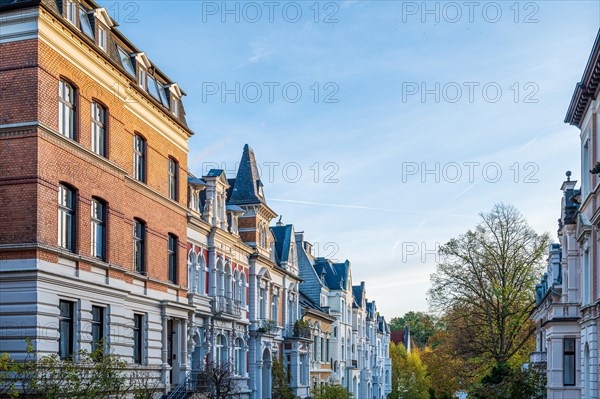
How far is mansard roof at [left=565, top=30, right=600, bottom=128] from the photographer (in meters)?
23.8

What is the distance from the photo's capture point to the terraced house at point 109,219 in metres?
20.8

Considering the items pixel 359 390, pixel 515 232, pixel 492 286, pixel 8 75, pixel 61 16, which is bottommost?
pixel 359 390

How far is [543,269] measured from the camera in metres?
49.0

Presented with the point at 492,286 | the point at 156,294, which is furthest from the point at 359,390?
the point at 156,294

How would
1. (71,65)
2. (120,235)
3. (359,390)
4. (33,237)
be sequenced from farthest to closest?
1. (359,390)
2. (120,235)
3. (71,65)
4. (33,237)

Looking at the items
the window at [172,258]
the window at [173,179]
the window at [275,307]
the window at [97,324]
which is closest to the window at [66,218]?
the window at [97,324]

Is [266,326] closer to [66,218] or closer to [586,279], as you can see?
[586,279]

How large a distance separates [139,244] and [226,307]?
1180 cm

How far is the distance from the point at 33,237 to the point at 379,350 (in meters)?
77.0

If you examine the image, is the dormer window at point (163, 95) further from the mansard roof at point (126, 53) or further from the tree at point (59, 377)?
the tree at point (59, 377)

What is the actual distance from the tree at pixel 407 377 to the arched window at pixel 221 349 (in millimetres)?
57162

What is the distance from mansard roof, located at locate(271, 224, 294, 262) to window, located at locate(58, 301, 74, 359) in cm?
2905

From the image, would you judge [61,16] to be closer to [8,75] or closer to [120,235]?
[8,75]

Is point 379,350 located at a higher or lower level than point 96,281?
lower
